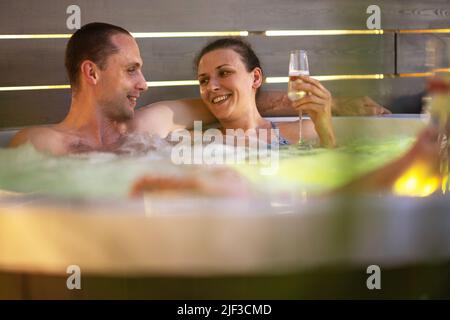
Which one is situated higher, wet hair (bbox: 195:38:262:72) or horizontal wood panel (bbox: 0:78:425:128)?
wet hair (bbox: 195:38:262:72)

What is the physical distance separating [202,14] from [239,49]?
347mm

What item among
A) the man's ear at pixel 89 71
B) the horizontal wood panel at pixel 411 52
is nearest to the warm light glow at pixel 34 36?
the man's ear at pixel 89 71

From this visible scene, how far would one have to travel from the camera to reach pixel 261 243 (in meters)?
0.71

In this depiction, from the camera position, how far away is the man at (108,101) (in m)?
1.96

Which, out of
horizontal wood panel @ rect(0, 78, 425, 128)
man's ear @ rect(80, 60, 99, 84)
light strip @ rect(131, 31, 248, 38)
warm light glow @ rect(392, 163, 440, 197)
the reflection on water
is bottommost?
warm light glow @ rect(392, 163, 440, 197)

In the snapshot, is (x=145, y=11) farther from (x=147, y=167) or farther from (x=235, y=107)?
(x=147, y=167)

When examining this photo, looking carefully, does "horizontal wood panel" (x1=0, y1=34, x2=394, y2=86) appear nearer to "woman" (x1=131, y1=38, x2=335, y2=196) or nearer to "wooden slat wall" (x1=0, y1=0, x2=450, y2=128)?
"wooden slat wall" (x1=0, y1=0, x2=450, y2=128)

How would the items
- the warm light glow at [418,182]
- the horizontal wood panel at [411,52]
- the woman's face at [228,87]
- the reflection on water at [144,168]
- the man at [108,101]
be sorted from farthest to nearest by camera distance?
1. the horizontal wood panel at [411,52]
2. the woman's face at [228,87]
3. the man at [108,101]
4. the warm light glow at [418,182]
5. the reflection on water at [144,168]

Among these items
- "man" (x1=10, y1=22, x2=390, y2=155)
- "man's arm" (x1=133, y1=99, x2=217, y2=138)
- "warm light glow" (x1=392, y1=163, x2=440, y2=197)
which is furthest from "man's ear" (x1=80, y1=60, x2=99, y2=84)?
"warm light glow" (x1=392, y1=163, x2=440, y2=197)

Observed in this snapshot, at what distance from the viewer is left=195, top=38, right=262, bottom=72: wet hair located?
7.57 feet

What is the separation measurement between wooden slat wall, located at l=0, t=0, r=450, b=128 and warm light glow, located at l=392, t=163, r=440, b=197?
151 cm

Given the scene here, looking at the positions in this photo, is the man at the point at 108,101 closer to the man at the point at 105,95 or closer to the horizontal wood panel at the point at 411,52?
the man at the point at 105,95

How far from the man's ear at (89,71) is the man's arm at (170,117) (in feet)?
0.69

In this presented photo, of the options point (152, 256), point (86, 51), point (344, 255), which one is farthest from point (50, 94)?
point (344, 255)
